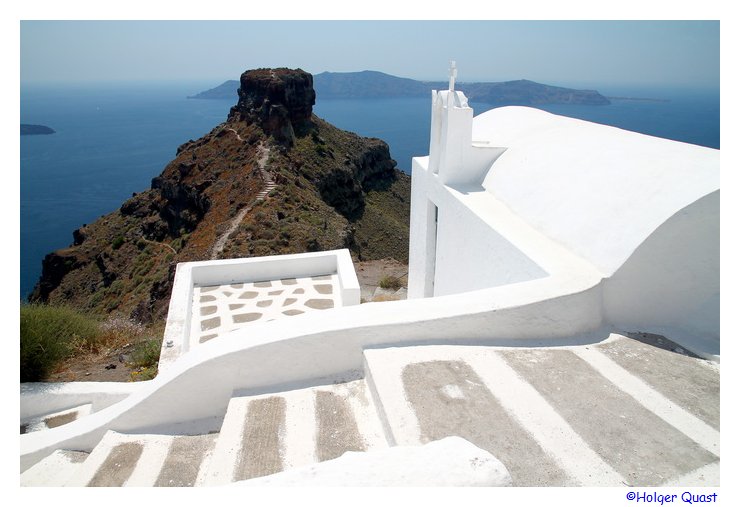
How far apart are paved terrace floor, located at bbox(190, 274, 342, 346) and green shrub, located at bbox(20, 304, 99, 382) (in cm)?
177

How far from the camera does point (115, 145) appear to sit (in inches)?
5030

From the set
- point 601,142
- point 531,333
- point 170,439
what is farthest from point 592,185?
point 170,439

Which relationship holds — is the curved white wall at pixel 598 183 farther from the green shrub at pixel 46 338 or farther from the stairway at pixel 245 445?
the green shrub at pixel 46 338

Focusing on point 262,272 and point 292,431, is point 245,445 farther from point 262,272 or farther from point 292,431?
point 262,272

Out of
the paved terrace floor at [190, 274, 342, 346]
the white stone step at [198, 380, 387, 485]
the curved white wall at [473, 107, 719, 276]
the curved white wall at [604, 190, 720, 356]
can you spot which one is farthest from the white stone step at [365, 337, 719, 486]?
the paved terrace floor at [190, 274, 342, 346]

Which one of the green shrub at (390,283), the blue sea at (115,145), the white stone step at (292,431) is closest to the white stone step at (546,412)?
the white stone step at (292,431)

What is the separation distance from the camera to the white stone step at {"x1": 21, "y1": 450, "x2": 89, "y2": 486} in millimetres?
3680

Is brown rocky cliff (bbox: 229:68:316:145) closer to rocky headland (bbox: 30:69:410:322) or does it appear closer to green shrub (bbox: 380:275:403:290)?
rocky headland (bbox: 30:69:410:322)

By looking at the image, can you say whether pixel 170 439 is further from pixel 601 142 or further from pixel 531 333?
pixel 601 142

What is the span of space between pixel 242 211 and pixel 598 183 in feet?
74.5

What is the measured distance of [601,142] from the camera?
6.03 meters

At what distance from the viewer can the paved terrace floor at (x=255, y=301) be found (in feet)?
21.3

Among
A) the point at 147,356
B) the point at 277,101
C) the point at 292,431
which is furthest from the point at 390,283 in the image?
the point at 277,101

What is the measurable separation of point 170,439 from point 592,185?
15.5ft
